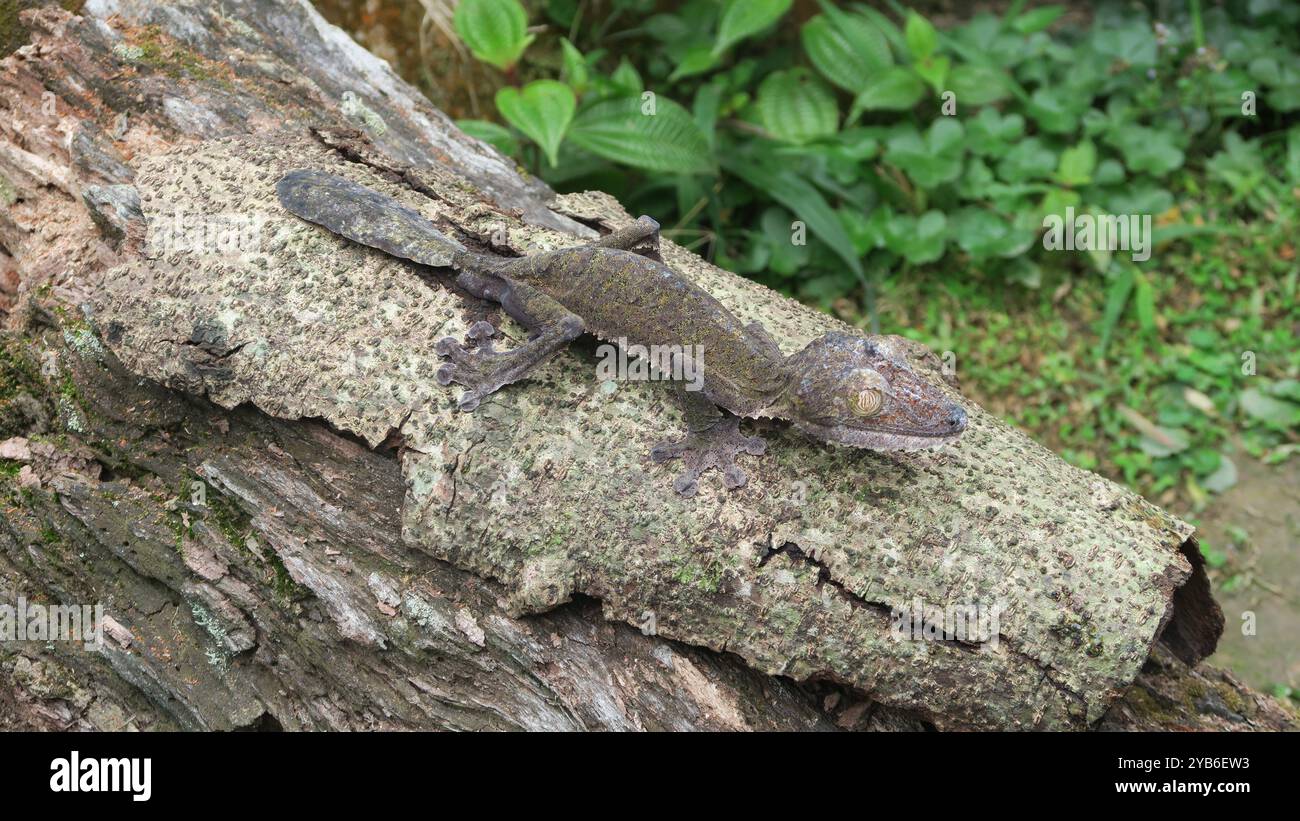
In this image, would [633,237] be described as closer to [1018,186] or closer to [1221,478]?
[1018,186]

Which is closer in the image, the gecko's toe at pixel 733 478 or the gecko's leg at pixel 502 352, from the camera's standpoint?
the gecko's toe at pixel 733 478

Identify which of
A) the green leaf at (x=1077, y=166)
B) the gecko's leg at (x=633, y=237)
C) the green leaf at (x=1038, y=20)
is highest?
the green leaf at (x=1038, y=20)

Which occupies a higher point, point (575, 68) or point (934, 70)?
point (934, 70)

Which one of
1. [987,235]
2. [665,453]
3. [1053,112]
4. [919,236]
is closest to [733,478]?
[665,453]

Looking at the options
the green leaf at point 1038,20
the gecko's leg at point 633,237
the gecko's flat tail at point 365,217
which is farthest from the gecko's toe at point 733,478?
the green leaf at point 1038,20

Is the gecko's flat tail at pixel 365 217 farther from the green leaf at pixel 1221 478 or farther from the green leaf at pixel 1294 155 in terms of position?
the green leaf at pixel 1294 155

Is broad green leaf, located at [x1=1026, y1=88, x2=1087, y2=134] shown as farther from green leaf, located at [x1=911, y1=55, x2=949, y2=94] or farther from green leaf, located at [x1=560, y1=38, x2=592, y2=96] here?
green leaf, located at [x1=560, y1=38, x2=592, y2=96]
